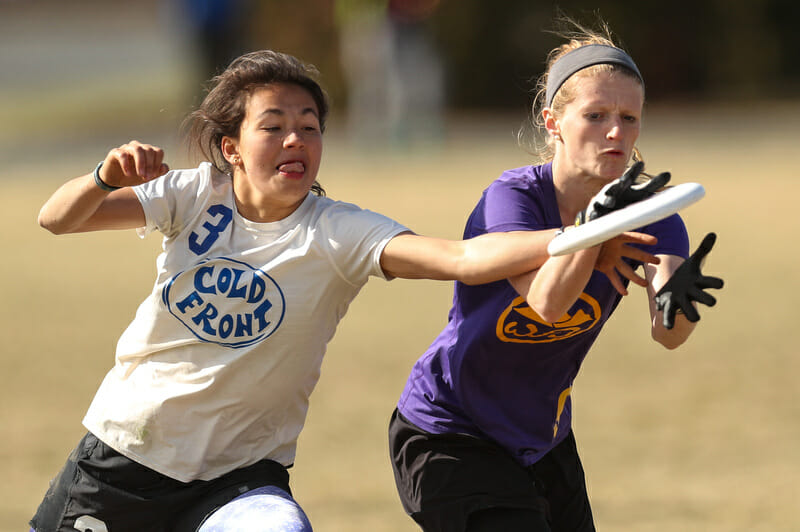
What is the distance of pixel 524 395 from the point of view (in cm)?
357

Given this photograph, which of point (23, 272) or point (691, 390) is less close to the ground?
point (23, 272)

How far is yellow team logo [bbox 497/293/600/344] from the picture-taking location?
134 inches

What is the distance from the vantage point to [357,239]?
335 centimetres

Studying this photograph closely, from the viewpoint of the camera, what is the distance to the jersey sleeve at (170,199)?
11.5ft

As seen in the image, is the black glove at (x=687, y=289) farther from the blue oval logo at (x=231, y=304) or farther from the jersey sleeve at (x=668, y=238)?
the blue oval logo at (x=231, y=304)

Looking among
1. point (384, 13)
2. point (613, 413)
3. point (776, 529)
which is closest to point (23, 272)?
point (613, 413)

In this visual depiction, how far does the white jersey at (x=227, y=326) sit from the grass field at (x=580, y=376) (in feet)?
5.71

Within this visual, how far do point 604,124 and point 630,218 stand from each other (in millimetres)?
583

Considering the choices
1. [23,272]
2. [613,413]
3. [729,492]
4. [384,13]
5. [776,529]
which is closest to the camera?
[776,529]

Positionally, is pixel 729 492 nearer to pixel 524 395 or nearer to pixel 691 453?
pixel 691 453

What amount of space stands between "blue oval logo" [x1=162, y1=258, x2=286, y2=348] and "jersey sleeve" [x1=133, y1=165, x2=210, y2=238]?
0.17 metres

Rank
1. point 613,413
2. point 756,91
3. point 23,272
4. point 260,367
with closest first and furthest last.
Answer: point 260,367, point 613,413, point 23,272, point 756,91

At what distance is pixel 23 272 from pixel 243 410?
8.47 meters

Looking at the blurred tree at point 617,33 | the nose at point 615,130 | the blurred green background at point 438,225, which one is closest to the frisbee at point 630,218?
the nose at point 615,130
